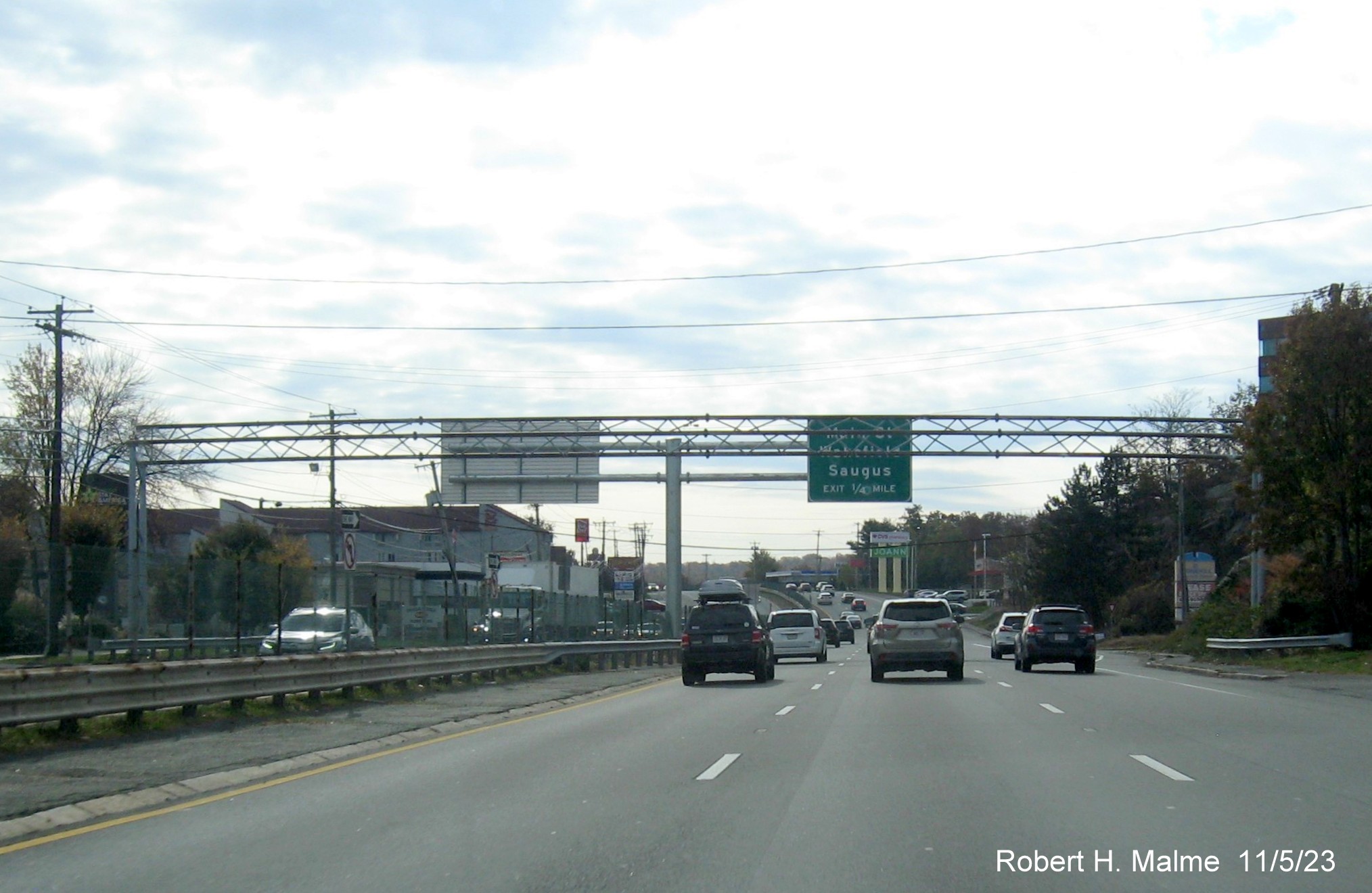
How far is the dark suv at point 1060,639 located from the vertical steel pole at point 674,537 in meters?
13.6

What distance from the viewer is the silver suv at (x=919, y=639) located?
27547 mm

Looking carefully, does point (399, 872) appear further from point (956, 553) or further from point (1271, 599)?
point (956, 553)

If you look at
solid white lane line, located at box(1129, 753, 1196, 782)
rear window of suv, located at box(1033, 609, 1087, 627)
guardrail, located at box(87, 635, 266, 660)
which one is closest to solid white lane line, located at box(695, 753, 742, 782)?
solid white lane line, located at box(1129, 753, 1196, 782)

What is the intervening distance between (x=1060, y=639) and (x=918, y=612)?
238 inches

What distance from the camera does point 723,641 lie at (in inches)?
1117

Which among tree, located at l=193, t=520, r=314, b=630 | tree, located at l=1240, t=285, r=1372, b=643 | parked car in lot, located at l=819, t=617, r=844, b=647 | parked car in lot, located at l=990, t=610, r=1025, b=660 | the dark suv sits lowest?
parked car in lot, located at l=819, t=617, r=844, b=647

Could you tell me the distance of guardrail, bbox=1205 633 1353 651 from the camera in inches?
1423

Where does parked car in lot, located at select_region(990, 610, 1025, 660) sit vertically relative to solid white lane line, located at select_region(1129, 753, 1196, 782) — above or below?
below

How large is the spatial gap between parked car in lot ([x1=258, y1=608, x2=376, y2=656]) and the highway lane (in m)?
11.5

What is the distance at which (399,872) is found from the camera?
8.01 m

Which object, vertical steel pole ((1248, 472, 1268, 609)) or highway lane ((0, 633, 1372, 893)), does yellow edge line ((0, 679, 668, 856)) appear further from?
vertical steel pole ((1248, 472, 1268, 609))

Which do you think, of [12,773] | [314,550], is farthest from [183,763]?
[314,550]

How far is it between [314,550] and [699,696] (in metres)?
72.7

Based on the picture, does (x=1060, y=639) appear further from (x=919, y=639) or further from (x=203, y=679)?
(x=203, y=679)
